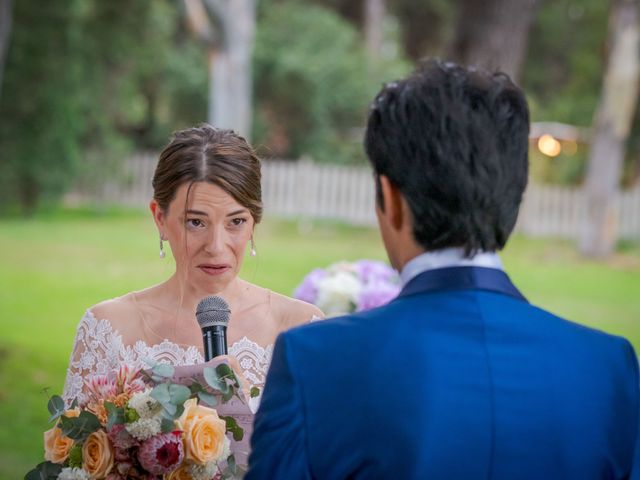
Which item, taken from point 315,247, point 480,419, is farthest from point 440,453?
point 315,247

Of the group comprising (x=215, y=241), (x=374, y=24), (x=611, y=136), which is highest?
(x=374, y=24)

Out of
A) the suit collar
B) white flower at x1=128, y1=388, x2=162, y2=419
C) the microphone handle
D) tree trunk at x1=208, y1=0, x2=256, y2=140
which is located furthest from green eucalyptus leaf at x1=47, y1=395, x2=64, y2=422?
tree trunk at x1=208, y1=0, x2=256, y2=140

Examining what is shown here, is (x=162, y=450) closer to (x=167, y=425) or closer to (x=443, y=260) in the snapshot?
(x=167, y=425)

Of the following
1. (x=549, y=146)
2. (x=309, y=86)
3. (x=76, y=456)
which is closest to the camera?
(x=76, y=456)

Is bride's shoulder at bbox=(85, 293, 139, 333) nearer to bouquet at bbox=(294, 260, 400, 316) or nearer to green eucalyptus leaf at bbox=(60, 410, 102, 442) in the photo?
green eucalyptus leaf at bbox=(60, 410, 102, 442)

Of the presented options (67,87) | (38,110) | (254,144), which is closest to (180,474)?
(67,87)

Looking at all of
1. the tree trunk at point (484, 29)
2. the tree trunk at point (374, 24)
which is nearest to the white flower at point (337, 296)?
the tree trunk at point (484, 29)

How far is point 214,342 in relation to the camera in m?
2.54

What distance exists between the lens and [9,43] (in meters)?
19.3

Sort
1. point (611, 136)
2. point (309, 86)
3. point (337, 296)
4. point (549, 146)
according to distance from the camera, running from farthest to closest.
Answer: point (309, 86) → point (549, 146) → point (611, 136) → point (337, 296)

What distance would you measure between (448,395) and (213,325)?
3.16 ft

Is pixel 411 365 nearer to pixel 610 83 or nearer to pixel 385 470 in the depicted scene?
pixel 385 470

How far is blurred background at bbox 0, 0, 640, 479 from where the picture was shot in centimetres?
1227

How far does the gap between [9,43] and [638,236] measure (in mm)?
12232
